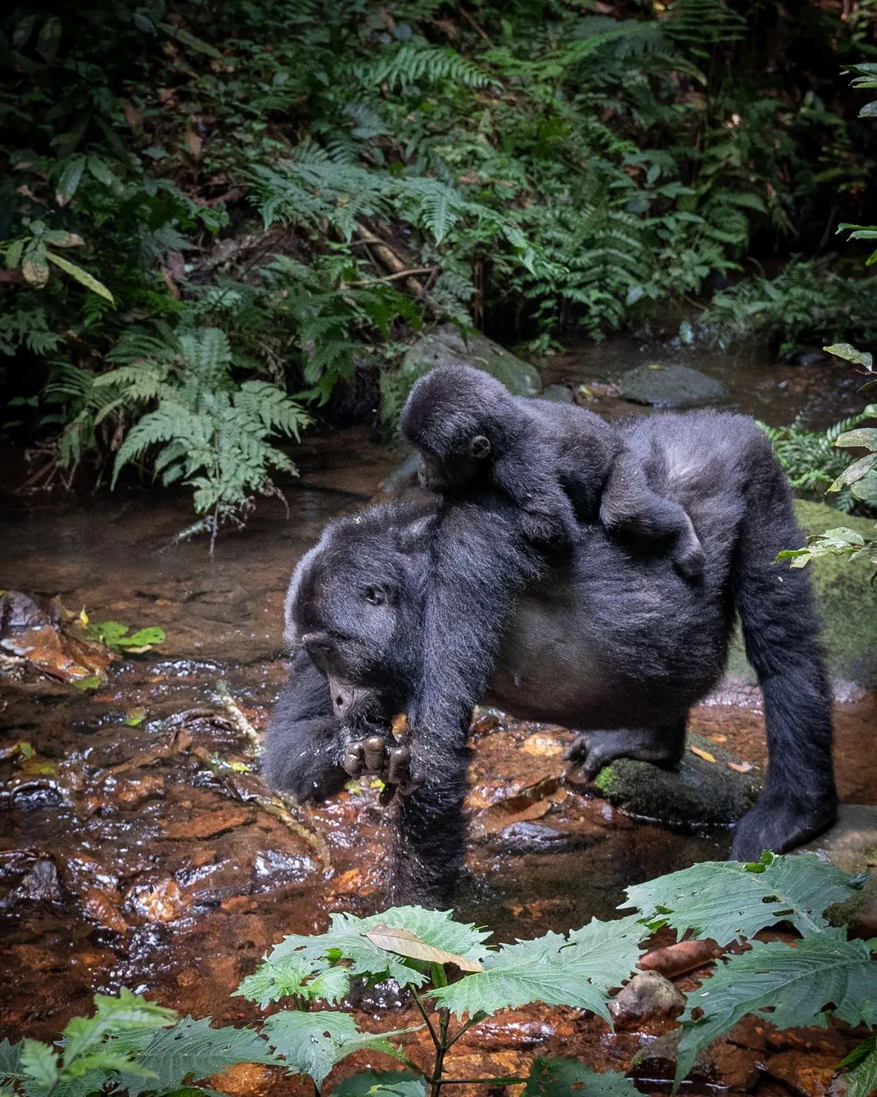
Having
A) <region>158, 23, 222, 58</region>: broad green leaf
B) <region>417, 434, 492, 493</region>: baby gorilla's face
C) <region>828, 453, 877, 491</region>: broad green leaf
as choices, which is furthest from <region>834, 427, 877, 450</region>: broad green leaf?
<region>158, 23, 222, 58</region>: broad green leaf

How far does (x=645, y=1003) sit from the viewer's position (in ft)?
10.6

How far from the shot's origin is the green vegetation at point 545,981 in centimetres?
170

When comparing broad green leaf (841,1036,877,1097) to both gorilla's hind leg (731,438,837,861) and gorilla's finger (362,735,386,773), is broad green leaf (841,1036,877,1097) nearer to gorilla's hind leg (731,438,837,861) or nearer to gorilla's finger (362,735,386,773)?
gorilla's finger (362,735,386,773)

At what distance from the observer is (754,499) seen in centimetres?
398

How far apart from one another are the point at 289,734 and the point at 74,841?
1.00 metres

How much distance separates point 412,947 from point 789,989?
2.32ft

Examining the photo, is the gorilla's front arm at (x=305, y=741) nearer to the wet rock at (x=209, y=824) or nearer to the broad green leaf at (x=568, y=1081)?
the wet rock at (x=209, y=824)

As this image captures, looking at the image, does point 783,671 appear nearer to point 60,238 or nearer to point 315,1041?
point 315,1041

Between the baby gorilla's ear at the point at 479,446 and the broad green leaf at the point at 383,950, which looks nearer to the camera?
the broad green leaf at the point at 383,950

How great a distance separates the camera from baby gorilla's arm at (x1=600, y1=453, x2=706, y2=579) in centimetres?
378

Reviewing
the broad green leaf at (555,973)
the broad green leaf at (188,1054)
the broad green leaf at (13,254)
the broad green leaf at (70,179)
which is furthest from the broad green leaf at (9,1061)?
the broad green leaf at (70,179)

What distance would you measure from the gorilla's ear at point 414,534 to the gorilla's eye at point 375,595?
0.22 meters

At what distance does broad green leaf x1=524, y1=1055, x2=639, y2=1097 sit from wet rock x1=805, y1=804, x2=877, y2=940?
183 centimetres

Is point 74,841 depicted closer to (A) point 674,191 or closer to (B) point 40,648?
(B) point 40,648
